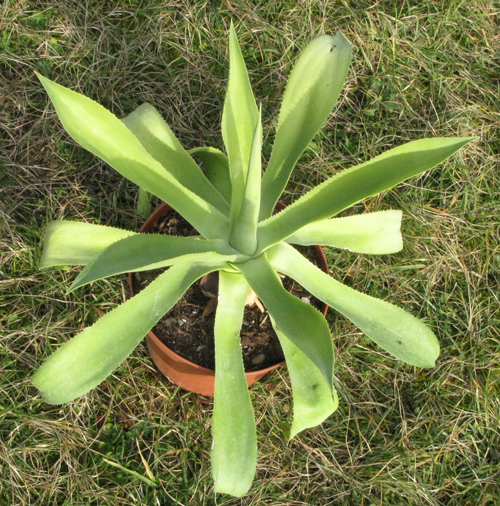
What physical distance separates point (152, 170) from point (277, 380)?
3.20 ft

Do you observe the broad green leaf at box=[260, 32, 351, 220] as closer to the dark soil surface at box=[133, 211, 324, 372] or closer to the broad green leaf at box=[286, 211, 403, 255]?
the broad green leaf at box=[286, 211, 403, 255]

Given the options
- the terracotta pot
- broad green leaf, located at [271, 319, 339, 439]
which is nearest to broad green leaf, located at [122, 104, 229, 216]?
the terracotta pot

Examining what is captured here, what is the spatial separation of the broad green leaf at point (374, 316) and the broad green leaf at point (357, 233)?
0.07 meters

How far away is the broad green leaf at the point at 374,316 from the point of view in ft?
3.76

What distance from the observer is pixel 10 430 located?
5.47ft

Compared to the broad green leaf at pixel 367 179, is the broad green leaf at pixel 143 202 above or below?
below

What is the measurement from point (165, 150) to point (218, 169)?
19 cm

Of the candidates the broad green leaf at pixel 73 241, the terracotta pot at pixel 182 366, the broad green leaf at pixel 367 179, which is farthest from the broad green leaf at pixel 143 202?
the broad green leaf at pixel 367 179

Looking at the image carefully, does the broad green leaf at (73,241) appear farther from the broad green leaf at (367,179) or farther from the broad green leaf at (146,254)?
the broad green leaf at (367,179)

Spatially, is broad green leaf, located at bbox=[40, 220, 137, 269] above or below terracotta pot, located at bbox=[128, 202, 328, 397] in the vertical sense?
above

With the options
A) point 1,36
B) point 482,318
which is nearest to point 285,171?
point 482,318

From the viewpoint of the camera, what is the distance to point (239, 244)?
3.79 ft

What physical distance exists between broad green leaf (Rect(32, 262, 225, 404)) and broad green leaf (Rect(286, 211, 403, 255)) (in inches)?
11.9

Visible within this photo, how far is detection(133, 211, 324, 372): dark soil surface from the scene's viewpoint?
148 cm
